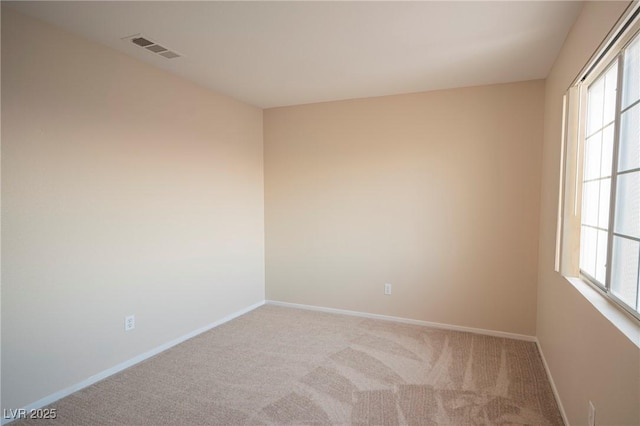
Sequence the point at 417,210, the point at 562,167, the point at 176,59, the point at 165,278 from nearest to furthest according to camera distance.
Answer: the point at 562,167 < the point at 176,59 < the point at 165,278 < the point at 417,210

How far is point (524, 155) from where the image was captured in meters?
3.45

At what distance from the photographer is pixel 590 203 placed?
222 centimetres

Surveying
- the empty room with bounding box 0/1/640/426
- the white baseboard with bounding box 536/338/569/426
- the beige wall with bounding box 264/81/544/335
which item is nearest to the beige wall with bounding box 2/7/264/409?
the empty room with bounding box 0/1/640/426

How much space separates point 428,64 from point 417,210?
60.7 inches

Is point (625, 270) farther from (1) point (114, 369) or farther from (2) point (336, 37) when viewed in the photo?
(1) point (114, 369)

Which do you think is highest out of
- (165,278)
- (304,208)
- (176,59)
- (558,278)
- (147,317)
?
(176,59)

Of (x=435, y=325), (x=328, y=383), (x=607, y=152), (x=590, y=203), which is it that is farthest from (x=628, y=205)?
(x=435, y=325)

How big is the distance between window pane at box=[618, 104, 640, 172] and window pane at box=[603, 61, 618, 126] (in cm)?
17

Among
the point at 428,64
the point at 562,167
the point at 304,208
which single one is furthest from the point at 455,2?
the point at 304,208

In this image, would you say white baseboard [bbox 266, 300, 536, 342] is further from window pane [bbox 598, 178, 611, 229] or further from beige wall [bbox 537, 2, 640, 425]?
window pane [bbox 598, 178, 611, 229]

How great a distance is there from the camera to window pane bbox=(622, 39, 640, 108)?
5.07 feet

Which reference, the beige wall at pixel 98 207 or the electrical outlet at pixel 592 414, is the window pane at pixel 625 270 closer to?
the electrical outlet at pixel 592 414

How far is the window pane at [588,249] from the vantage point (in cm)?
212

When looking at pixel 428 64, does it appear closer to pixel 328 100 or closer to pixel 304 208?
pixel 328 100
